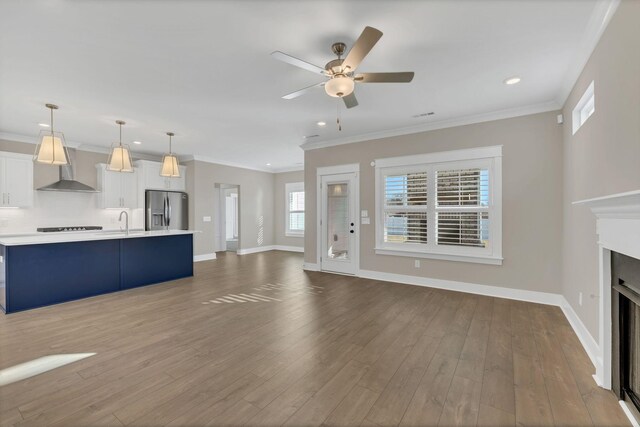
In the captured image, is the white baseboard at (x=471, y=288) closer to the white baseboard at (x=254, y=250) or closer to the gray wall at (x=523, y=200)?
the gray wall at (x=523, y=200)

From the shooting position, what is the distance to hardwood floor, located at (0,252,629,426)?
179cm

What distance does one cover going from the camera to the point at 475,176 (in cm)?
439

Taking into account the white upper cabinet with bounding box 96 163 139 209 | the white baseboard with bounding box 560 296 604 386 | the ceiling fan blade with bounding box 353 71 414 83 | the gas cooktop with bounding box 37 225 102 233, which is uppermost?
the ceiling fan blade with bounding box 353 71 414 83

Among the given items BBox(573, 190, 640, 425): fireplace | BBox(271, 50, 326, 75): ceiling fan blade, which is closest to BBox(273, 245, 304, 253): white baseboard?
BBox(271, 50, 326, 75): ceiling fan blade

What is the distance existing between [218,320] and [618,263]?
144 inches

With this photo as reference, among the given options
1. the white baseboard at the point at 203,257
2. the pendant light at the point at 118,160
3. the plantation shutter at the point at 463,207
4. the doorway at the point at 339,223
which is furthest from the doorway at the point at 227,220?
the plantation shutter at the point at 463,207

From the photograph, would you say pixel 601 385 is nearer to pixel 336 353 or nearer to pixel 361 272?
pixel 336 353

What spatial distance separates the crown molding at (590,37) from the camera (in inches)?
79.0

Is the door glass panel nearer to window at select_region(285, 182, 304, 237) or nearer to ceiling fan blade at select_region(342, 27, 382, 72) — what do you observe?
window at select_region(285, 182, 304, 237)

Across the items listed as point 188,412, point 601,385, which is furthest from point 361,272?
point 188,412

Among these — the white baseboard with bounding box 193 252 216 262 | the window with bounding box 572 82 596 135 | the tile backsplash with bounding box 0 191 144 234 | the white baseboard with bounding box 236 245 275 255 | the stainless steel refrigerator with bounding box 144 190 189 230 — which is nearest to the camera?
the window with bounding box 572 82 596 135

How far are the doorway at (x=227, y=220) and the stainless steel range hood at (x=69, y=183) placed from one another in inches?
139

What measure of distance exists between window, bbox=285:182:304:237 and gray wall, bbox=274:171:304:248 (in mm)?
134

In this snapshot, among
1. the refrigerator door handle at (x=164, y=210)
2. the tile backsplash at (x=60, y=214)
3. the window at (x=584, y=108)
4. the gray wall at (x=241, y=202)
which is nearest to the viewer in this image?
the window at (x=584, y=108)
